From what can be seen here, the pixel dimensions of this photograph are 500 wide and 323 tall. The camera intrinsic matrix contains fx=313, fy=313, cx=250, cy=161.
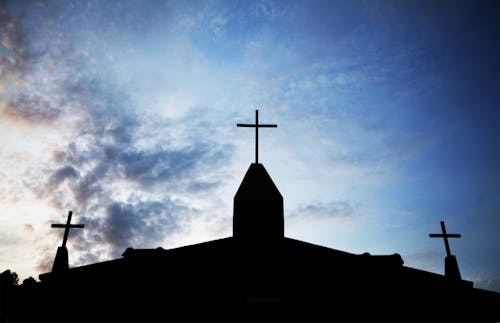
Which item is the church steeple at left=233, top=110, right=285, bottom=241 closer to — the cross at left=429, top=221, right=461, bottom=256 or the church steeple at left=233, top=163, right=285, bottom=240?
the church steeple at left=233, top=163, right=285, bottom=240

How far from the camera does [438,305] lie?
1078 centimetres

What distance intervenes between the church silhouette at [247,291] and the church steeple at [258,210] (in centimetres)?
322

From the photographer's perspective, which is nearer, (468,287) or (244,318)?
(244,318)

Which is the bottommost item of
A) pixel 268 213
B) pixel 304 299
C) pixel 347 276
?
pixel 304 299

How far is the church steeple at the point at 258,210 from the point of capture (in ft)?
50.2

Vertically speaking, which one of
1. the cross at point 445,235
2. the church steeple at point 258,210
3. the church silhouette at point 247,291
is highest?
the church steeple at point 258,210

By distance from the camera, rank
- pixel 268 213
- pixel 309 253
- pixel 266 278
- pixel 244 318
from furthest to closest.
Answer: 1. pixel 268 213
2. pixel 309 253
3. pixel 266 278
4. pixel 244 318

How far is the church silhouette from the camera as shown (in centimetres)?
1051

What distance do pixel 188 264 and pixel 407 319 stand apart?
7.74 metres

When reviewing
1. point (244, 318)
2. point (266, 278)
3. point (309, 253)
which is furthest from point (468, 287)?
point (244, 318)

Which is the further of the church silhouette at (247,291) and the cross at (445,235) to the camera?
the cross at (445,235)

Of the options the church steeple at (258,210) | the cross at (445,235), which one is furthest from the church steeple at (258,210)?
the cross at (445,235)

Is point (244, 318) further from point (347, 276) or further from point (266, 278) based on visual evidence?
point (347, 276)

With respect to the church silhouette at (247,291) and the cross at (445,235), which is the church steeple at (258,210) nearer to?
the church silhouette at (247,291)
